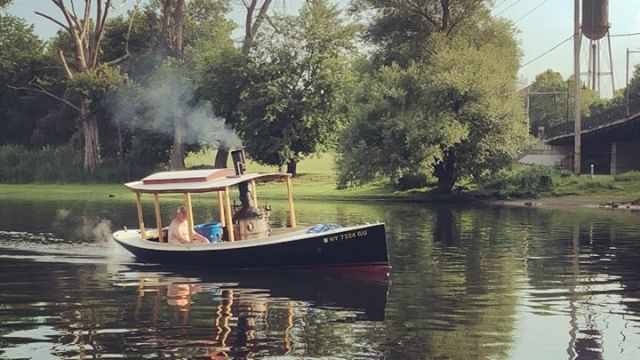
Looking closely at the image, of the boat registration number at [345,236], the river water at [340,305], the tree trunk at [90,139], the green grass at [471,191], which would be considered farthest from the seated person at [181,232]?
the tree trunk at [90,139]

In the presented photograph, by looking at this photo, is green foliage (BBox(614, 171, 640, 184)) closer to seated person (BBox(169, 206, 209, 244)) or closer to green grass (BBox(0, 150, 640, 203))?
green grass (BBox(0, 150, 640, 203))

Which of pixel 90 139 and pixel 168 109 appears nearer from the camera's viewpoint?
pixel 90 139

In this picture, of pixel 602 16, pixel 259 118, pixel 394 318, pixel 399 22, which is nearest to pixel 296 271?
pixel 394 318

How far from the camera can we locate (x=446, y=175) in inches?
2665

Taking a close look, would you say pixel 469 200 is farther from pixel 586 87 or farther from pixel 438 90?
pixel 586 87

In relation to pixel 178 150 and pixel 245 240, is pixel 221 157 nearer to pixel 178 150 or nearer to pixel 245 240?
pixel 178 150

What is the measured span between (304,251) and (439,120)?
38807 mm

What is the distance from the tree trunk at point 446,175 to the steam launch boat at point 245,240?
39676mm

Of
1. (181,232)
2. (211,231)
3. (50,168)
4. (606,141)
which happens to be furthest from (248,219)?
(606,141)

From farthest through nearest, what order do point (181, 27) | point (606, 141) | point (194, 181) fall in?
point (181, 27) → point (606, 141) → point (194, 181)

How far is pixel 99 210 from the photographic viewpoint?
54656 mm

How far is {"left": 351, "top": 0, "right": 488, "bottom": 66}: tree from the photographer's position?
228 feet

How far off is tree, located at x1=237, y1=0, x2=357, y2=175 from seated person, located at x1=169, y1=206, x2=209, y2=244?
54.0 meters

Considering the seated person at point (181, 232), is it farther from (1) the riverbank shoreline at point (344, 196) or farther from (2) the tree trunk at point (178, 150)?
(2) the tree trunk at point (178, 150)
